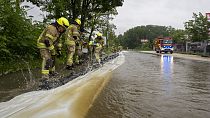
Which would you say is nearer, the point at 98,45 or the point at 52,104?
the point at 52,104

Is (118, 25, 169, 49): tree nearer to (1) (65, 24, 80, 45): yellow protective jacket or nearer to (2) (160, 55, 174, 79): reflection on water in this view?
(2) (160, 55, 174, 79): reflection on water

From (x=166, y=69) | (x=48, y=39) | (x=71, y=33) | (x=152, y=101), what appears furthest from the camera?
(x=166, y=69)

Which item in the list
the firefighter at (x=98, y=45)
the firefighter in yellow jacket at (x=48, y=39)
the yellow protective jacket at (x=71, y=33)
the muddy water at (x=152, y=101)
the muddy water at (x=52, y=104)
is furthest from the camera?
the firefighter at (x=98, y=45)

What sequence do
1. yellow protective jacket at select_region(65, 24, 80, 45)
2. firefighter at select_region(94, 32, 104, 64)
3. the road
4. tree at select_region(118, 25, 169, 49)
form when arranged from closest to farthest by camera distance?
the road < yellow protective jacket at select_region(65, 24, 80, 45) < firefighter at select_region(94, 32, 104, 64) < tree at select_region(118, 25, 169, 49)

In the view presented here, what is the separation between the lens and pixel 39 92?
808 centimetres

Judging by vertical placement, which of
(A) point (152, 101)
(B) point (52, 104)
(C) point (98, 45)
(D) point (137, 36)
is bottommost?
(A) point (152, 101)

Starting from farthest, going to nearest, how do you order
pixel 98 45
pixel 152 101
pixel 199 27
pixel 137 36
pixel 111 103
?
pixel 137 36 < pixel 199 27 < pixel 98 45 < pixel 152 101 < pixel 111 103

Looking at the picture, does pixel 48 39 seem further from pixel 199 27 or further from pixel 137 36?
pixel 137 36

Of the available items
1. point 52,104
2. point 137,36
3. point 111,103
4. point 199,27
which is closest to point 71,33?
point 111,103

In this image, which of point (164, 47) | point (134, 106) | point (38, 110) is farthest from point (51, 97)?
point (164, 47)

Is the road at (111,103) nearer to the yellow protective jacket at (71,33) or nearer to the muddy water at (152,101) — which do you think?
the muddy water at (152,101)

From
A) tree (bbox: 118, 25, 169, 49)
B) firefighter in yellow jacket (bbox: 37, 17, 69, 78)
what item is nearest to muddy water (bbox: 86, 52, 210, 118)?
firefighter in yellow jacket (bbox: 37, 17, 69, 78)

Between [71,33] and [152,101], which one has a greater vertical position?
[71,33]

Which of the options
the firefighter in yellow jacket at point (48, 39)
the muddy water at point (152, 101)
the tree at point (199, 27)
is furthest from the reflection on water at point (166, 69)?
the tree at point (199, 27)
